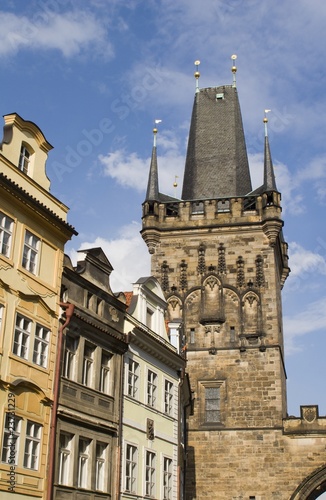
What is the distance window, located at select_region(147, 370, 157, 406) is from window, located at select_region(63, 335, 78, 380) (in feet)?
14.0

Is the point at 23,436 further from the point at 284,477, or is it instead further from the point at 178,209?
the point at 178,209

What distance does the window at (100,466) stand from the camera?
17.7 metres

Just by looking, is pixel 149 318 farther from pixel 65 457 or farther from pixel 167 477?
pixel 65 457

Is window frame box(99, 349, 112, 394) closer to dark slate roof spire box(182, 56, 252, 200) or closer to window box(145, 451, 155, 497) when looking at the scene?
window box(145, 451, 155, 497)

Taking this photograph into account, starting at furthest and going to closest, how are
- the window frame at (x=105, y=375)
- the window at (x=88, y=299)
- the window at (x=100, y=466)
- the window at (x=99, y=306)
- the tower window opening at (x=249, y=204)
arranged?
the tower window opening at (x=249, y=204), the window at (x=99, y=306), the window frame at (x=105, y=375), the window at (x=88, y=299), the window at (x=100, y=466)

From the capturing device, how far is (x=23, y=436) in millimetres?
14859

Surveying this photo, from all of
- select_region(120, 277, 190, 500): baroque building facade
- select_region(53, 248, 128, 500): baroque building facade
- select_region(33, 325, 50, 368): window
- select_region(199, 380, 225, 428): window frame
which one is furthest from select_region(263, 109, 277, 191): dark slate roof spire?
select_region(33, 325, 50, 368): window

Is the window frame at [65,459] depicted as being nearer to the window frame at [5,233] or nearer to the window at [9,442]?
the window at [9,442]

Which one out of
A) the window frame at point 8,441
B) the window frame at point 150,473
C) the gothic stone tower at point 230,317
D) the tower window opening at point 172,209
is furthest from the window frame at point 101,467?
the tower window opening at point 172,209

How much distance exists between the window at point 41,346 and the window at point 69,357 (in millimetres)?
844

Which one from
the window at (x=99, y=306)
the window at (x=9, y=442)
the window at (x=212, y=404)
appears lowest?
the window at (x=9, y=442)

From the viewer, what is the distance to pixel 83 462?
17.2 meters

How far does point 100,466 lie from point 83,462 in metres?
0.88

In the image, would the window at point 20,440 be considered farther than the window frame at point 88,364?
No
